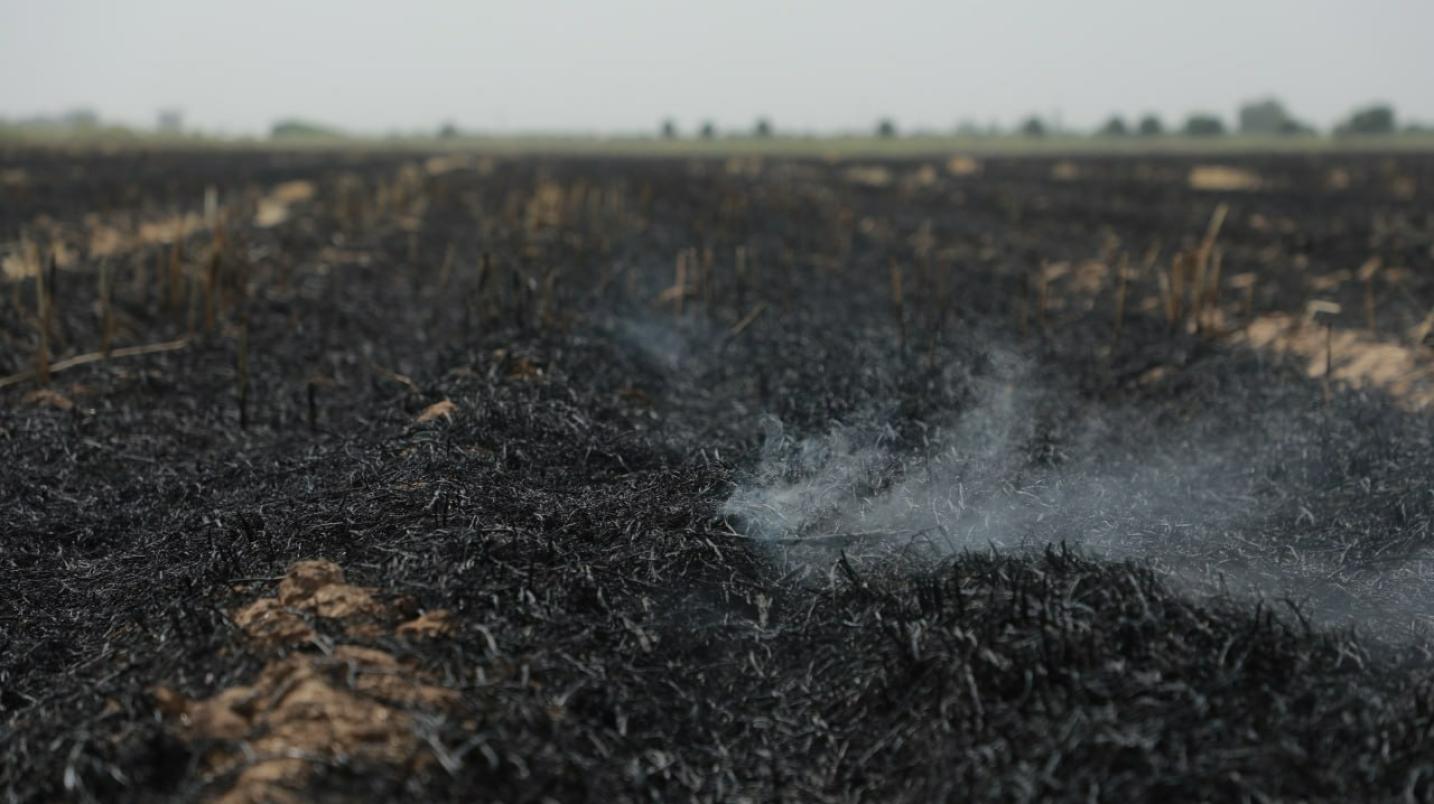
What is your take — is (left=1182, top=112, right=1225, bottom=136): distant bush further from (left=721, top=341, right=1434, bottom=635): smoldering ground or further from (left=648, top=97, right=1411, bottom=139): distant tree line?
(left=721, top=341, right=1434, bottom=635): smoldering ground

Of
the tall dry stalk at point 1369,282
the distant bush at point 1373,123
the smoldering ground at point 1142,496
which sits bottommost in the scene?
the smoldering ground at point 1142,496

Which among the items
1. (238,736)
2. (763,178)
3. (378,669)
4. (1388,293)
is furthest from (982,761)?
(763,178)

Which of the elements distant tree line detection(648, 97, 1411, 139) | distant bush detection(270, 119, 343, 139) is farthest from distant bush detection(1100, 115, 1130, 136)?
distant bush detection(270, 119, 343, 139)

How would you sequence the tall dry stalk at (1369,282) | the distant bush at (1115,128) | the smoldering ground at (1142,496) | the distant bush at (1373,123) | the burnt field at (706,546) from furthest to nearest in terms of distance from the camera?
the distant bush at (1115,128) → the distant bush at (1373,123) → the tall dry stalk at (1369,282) → the smoldering ground at (1142,496) → the burnt field at (706,546)

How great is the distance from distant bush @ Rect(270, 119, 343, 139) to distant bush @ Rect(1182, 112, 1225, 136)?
70871 mm

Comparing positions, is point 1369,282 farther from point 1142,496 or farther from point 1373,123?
point 1373,123

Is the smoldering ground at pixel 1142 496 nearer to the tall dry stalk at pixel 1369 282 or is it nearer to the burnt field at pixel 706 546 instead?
the burnt field at pixel 706 546

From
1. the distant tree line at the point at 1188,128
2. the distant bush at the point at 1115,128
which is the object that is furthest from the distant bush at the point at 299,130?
the distant bush at the point at 1115,128

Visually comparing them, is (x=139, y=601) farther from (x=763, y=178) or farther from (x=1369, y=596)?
(x=763, y=178)

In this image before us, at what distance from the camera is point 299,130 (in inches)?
3895

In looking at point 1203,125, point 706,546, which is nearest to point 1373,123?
point 1203,125

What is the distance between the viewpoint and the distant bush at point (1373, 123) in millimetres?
80312

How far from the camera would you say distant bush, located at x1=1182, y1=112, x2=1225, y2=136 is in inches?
Answer: 3393

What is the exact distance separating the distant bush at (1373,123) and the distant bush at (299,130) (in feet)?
265
